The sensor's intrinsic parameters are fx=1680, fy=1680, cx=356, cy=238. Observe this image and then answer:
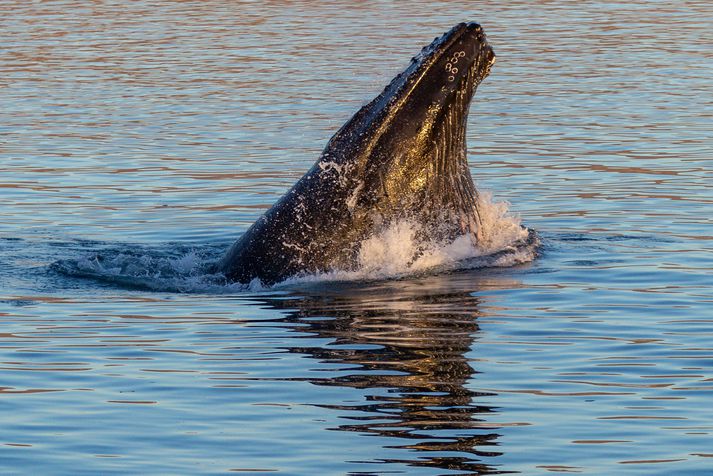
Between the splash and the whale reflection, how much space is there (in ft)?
0.58

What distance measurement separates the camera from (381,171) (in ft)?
42.5

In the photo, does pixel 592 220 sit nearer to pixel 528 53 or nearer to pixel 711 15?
pixel 528 53

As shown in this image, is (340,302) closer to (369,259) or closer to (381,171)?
(369,259)

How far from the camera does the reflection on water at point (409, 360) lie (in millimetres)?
8953

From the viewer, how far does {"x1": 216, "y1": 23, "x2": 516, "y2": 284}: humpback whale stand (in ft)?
42.2

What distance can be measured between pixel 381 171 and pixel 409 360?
2.62 m

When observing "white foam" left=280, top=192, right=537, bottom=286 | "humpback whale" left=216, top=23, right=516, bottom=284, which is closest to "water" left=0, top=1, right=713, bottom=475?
"white foam" left=280, top=192, right=537, bottom=286

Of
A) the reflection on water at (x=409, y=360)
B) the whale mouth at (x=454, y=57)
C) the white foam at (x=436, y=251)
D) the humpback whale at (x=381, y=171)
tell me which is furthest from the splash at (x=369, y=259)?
the whale mouth at (x=454, y=57)

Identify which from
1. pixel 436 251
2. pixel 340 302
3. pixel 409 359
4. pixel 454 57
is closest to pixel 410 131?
pixel 454 57

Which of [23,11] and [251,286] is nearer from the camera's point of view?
[251,286]

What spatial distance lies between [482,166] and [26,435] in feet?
38.0

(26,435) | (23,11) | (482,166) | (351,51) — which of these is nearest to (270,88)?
(351,51)

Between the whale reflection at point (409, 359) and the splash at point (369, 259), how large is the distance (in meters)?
0.18

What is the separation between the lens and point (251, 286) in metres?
13.1
